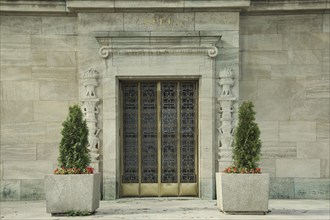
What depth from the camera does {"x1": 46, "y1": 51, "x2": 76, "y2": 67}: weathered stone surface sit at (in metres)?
15.7

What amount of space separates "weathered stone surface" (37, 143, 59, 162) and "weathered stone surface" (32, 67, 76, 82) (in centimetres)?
182

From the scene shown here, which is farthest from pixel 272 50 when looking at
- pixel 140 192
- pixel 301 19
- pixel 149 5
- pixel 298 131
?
pixel 140 192

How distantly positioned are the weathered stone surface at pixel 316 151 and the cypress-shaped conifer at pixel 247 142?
3557 mm

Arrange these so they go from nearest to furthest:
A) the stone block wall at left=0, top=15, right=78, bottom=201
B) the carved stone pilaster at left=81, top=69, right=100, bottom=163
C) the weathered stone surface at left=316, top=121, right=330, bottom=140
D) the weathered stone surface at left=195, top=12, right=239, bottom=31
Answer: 1. the carved stone pilaster at left=81, top=69, right=100, bottom=163
2. the weathered stone surface at left=195, top=12, right=239, bottom=31
3. the stone block wall at left=0, top=15, right=78, bottom=201
4. the weathered stone surface at left=316, top=121, right=330, bottom=140

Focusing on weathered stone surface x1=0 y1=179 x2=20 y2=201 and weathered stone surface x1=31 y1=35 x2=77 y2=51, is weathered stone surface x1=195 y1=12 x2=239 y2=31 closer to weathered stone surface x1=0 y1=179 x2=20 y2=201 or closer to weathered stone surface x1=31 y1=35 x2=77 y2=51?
weathered stone surface x1=31 y1=35 x2=77 y2=51

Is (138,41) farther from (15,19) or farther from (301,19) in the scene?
(301,19)

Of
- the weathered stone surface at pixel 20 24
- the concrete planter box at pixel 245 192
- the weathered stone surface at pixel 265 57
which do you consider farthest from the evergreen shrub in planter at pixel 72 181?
the weathered stone surface at pixel 265 57

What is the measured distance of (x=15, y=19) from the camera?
15625 mm

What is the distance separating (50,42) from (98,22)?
1516 mm

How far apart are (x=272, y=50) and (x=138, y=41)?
375 cm

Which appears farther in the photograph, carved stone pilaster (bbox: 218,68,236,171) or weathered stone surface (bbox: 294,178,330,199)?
weathered stone surface (bbox: 294,178,330,199)

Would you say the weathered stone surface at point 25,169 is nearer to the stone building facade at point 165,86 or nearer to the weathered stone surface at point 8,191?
the stone building facade at point 165,86

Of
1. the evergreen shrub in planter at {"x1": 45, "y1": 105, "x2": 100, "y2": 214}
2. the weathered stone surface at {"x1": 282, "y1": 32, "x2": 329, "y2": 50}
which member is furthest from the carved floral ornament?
the evergreen shrub in planter at {"x1": 45, "y1": 105, "x2": 100, "y2": 214}

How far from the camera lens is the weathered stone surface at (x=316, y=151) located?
15.6m
